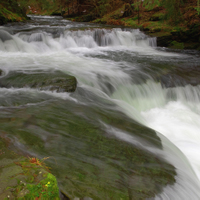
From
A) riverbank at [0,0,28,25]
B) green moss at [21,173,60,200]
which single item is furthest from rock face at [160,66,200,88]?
riverbank at [0,0,28,25]

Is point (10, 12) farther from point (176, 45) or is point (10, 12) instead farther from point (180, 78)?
point (180, 78)

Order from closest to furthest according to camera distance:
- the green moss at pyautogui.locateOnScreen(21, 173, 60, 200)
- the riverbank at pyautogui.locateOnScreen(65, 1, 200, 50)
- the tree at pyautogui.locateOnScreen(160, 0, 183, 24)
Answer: the green moss at pyautogui.locateOnScreen(21, 173, 60, 200) < the riverbank at pyautogui.locateOnScreen(65, 1, 200, 50) < the tree at pyautogui.locateOnScreen(160, 0, 183, 24)

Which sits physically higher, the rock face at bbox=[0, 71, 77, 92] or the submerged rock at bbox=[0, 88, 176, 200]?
the rock face at bbox=[0, 71, 77, 92]

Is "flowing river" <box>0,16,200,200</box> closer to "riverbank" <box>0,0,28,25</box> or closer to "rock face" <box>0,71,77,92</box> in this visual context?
"rock face" <box>0,71,77,92</box>

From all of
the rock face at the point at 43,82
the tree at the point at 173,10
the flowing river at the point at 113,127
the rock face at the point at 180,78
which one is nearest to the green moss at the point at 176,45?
the tree at the point at 173,10

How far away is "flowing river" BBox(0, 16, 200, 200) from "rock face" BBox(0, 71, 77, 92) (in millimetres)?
92

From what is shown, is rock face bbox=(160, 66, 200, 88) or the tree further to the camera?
the tree

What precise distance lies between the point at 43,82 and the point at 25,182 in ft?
11.2

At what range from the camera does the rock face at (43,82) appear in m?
4.54

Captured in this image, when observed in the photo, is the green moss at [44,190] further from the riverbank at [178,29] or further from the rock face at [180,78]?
the riverbank at [178,29]

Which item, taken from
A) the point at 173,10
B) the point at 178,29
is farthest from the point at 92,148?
the point at 173,10

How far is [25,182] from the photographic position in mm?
1525

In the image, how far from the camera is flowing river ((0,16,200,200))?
7.23ft

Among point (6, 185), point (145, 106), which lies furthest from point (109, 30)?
point (6, 185)
